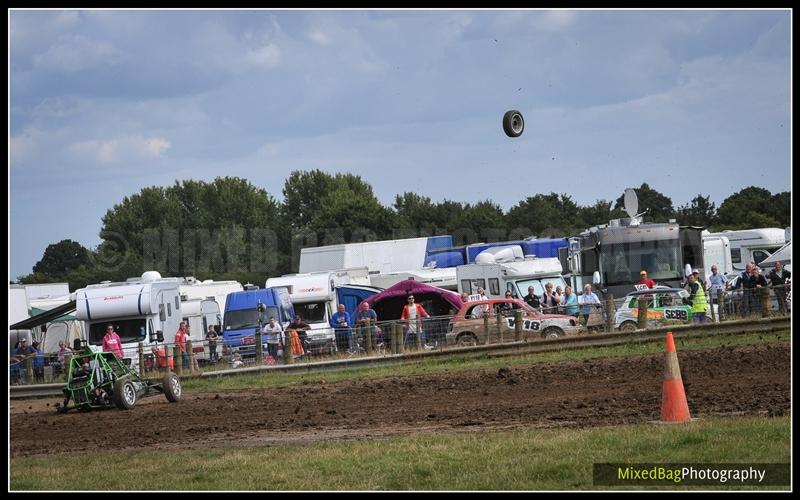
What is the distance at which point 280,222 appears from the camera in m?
113

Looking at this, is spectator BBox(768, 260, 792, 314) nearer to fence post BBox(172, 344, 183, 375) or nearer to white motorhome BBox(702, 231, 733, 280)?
white motorhome BBox(702, 231, 733, 280)

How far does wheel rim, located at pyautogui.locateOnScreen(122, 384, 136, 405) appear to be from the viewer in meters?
19.0

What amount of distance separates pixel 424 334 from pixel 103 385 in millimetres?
8145

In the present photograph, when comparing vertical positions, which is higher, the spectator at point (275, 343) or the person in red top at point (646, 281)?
the person in red top at point (646, 281)

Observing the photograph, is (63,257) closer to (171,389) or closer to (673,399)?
(171,389)

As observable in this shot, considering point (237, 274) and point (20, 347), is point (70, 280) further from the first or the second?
point (20, 347)

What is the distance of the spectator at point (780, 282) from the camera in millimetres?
23781

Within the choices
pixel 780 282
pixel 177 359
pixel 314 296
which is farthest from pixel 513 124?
pixel 314 296

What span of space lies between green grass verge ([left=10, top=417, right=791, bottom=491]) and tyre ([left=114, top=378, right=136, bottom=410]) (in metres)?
6.31

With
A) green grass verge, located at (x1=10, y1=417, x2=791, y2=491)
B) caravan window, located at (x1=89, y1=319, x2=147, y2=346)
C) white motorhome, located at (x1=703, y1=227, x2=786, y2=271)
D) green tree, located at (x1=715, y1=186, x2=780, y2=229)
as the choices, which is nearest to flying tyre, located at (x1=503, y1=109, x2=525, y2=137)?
green grass verge, located at (x1=10, y1=417, x2=791, y2=491)

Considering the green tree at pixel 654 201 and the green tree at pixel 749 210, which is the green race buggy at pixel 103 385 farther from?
the green tree at pixel 654 201

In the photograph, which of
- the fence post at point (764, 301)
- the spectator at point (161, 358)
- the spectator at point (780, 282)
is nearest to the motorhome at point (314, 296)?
the spectator at point (161, 358)

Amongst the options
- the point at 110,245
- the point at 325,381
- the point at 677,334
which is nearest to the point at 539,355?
the point at 677,334

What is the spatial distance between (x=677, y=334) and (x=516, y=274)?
35.3 ft
